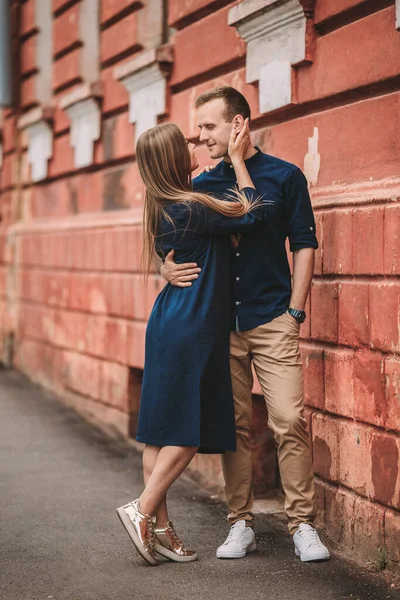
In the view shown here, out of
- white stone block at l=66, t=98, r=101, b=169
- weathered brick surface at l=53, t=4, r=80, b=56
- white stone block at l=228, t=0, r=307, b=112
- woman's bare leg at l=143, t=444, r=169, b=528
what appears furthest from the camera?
weathered brick surface at l=53, t=4, r=80, b=56

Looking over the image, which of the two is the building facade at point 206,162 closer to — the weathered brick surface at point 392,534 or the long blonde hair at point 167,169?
the weathered brick surface at point 392,534

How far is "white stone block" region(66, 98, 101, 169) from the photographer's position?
27.5ft

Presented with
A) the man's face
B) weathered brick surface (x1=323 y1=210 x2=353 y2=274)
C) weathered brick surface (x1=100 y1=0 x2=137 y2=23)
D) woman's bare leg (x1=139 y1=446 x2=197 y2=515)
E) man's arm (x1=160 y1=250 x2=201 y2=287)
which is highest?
weathered brick surface (x1=100 y1=0 x2=137 y2=23)

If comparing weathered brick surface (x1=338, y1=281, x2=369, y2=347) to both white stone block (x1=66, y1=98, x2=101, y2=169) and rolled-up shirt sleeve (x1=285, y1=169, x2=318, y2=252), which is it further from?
white stone block (x1=66, y1=98, x2=101, y2=169)

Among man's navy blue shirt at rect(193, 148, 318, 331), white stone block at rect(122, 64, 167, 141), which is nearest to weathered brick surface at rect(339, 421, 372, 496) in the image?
man's navy blue shirt at rect(193, 148, 318, 331)

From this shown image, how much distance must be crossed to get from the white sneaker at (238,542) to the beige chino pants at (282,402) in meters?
0.22

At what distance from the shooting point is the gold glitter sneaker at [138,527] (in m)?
4.28

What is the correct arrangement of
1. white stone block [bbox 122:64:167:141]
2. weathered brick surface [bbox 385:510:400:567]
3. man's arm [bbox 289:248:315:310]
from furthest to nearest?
white stone block [bbox 122:64:167:141] → man's arm [bbox 289:248:315:310] → weathered brick surface [bbox 385:510:400:567]

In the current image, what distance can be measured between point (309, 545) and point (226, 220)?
1.39 meters

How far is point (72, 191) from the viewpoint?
9125mm

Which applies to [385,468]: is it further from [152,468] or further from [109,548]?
[109,548]

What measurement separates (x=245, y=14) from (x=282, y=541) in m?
2.72

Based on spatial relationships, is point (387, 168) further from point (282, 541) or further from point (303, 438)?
point (282, 541)

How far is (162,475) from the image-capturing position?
432 cm
